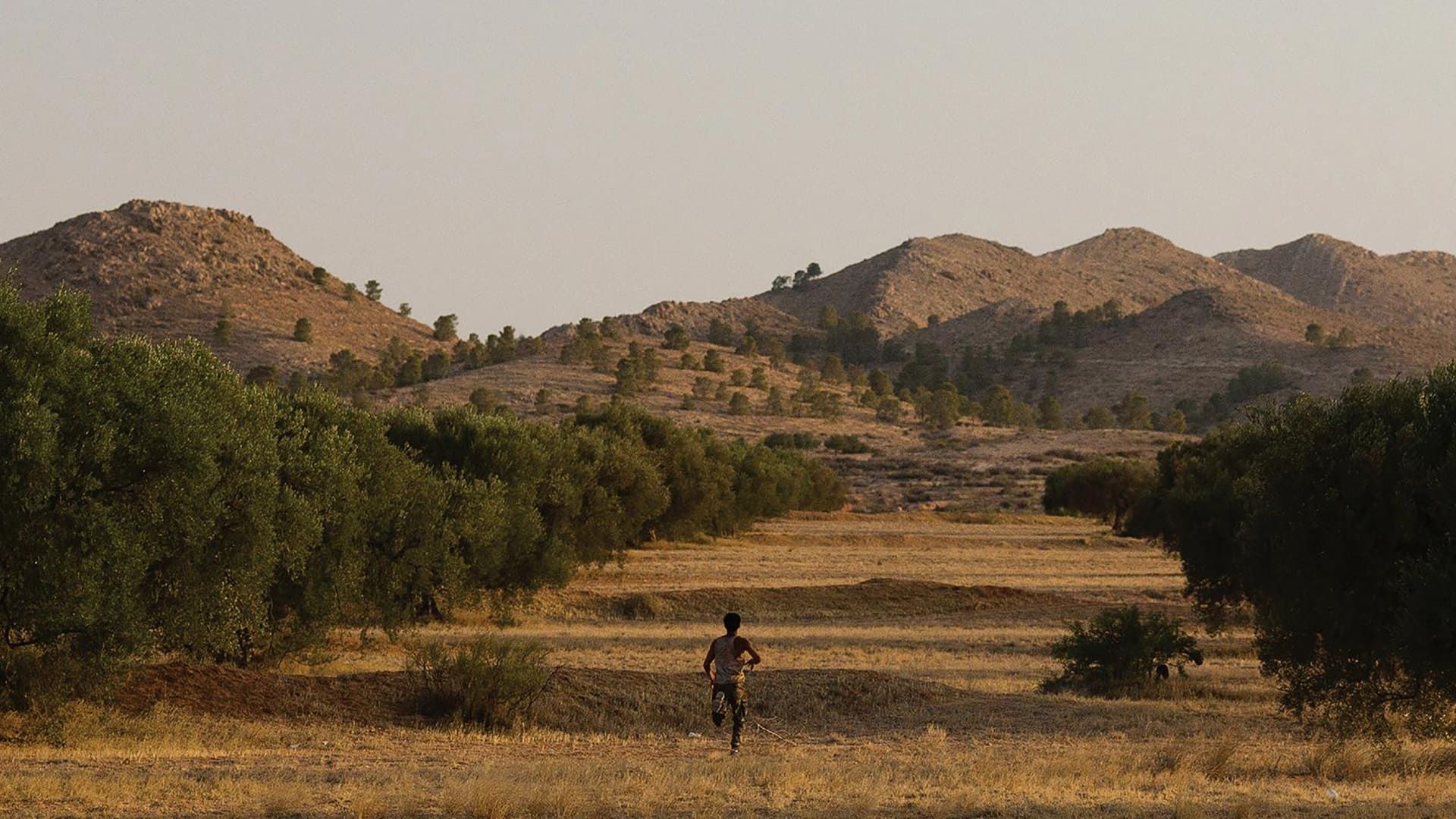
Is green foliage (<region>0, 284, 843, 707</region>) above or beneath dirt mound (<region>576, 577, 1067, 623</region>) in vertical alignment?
above

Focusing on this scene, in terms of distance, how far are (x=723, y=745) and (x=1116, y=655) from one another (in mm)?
10216

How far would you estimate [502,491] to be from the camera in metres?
40.1

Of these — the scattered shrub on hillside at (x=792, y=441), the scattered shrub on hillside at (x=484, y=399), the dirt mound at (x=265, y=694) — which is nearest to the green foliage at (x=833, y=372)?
the scattered shrub on hillside at (x=792, y=441)

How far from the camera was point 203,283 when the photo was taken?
170 metres

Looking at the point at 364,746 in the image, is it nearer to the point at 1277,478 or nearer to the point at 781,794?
the point at 781,794

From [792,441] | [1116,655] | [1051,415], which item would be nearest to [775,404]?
[792,441]

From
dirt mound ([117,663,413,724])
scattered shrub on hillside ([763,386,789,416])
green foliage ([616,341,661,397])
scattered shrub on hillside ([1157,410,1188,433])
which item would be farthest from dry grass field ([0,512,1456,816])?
scattered shrub on hillside ([1157,410,1188,433])

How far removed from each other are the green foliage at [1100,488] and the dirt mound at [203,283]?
7854 cm

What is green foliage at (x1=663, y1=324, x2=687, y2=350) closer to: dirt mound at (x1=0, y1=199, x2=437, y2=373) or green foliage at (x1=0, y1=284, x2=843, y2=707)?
dirt mound at (x1=0, y1=199, x2=437, y2=373)

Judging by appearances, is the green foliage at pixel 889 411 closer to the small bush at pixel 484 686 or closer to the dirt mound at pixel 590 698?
the dirt mound at pixel 590 698

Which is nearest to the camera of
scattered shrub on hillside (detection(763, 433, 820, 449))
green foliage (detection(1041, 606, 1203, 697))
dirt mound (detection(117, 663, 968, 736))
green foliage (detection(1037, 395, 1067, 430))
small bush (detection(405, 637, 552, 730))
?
dirt mound (detection(117, 663, 968, 736))

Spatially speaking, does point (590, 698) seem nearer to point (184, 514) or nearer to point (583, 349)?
point (184, 514)

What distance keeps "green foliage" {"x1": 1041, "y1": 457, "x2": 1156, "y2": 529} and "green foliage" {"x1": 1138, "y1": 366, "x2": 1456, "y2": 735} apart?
234 feet

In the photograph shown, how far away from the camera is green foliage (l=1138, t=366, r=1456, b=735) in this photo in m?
17.9
